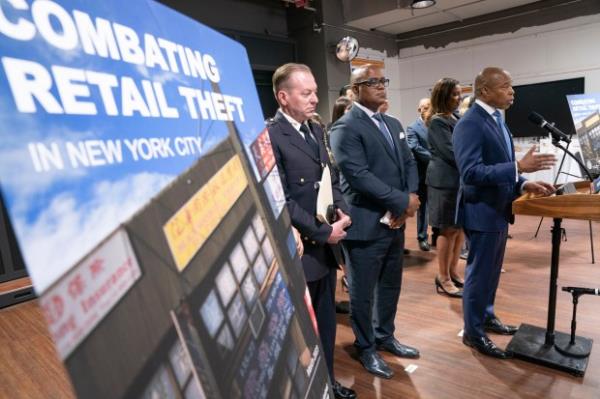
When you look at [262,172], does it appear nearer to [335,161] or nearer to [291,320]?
[291,320]

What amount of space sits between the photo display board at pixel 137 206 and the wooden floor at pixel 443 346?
1.43 meters

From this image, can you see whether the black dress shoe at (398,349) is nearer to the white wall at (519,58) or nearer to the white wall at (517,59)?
the white wall at (517,59)

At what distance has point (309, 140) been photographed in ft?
5.41

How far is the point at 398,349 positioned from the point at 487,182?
1014mm

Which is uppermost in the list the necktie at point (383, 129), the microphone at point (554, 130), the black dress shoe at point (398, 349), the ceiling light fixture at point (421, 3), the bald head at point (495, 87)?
the ceiling light fixture at point (421, 3)

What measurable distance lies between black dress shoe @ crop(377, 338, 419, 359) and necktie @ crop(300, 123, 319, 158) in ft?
4.01

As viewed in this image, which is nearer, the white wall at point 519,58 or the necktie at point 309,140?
the necktie at point 309,140

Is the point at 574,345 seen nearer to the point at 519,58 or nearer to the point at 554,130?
the point at 554,130

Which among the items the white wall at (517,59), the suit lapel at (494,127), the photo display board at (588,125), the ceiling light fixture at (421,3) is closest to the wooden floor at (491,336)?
the photo display board at (588,125)

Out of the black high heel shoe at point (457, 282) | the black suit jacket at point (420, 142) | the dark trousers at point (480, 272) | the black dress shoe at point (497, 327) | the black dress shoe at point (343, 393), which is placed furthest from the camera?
the black suit jacket at point (420, 142)

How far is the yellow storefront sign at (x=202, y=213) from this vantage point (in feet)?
1.80

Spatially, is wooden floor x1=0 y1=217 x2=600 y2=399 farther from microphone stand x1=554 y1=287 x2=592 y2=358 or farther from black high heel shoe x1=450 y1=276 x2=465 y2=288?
black high heel shoe x1=450 y1=276 x2=465 y2=288

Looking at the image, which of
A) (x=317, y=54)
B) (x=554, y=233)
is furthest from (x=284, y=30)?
(x=554, y=233)

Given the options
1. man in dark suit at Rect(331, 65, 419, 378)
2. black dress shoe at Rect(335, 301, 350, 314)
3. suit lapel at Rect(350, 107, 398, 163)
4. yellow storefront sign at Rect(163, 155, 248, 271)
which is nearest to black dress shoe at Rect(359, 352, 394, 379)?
man in dark suit at Rect(331, 65, 419, 378)
